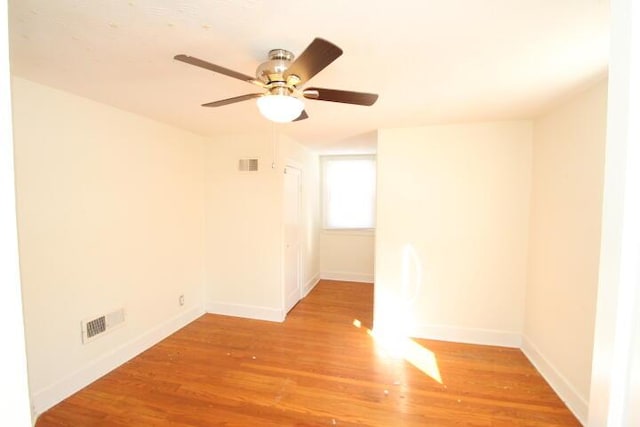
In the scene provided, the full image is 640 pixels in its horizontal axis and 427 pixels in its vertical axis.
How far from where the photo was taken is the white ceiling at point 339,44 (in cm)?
116

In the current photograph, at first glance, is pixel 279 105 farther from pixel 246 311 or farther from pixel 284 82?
pixel 246 311

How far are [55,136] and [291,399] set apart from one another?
2.62 m

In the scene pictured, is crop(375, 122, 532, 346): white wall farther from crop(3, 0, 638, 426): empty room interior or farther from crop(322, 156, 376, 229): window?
crop(322, 156, 376, 229): window

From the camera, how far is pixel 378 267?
3.14m

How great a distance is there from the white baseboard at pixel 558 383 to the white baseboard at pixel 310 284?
109 inches

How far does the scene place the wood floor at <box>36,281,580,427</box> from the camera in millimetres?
1909

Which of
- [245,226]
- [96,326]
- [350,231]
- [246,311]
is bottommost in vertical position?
[246,311]

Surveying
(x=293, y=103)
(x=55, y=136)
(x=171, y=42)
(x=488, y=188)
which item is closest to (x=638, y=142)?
(x=293, y=103)

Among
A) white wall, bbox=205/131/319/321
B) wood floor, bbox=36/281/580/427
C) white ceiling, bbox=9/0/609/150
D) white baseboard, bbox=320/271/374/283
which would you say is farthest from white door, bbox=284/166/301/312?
white ceiling, bbox=9/0/609/150

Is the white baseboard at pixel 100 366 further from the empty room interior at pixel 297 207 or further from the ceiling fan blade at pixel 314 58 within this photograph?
the ceiling fan blade at pixel 314 58

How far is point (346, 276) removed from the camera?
5.15 m

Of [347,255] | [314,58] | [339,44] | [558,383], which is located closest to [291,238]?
[347,255]

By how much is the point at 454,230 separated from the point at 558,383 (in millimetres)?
1460

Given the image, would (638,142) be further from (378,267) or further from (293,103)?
(378,267)
